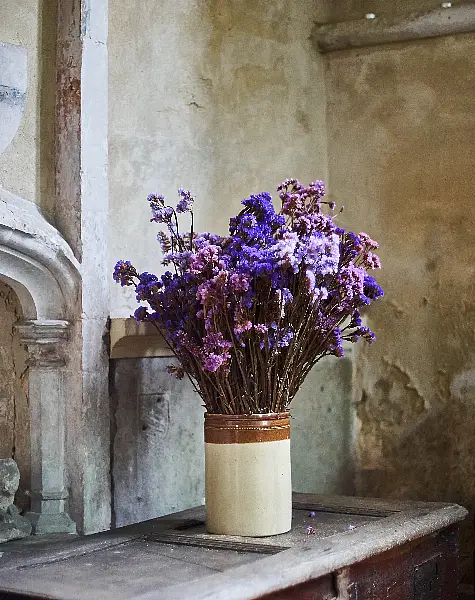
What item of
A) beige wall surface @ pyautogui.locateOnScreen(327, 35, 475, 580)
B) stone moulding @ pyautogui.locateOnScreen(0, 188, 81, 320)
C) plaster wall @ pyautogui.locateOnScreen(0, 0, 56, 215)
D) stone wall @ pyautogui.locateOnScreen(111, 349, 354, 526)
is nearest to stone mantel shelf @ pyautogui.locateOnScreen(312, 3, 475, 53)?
beige wall surface @ pyautogui.locateOnScreen(327, 35, 475, 580)

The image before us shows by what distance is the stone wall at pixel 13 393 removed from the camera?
3.33 metres

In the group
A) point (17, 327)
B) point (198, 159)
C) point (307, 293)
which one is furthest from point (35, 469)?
point (198, 159)

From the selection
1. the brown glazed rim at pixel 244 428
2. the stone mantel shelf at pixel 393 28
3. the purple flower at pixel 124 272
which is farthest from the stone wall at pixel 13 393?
the stone mantel shelf at pixel 393 28

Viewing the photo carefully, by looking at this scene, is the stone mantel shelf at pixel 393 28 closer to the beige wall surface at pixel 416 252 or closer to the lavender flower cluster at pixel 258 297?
the beige wall surface at pixel 416 252

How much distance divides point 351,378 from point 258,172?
3.29 ft

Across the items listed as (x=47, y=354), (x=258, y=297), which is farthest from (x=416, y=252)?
(x=47, y=354)

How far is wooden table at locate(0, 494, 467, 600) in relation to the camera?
2.34m

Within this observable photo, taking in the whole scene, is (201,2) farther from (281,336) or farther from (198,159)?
(281,336)

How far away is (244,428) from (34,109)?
1265 mm

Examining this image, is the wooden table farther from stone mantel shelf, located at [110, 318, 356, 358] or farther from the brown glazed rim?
stone mantel shelf, located at [110, 318, 356, 358]

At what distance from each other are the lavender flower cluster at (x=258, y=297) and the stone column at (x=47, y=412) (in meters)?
0.38

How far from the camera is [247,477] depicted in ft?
9.60

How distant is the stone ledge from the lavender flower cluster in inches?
11.9

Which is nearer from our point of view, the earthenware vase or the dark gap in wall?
the earthenware vase
